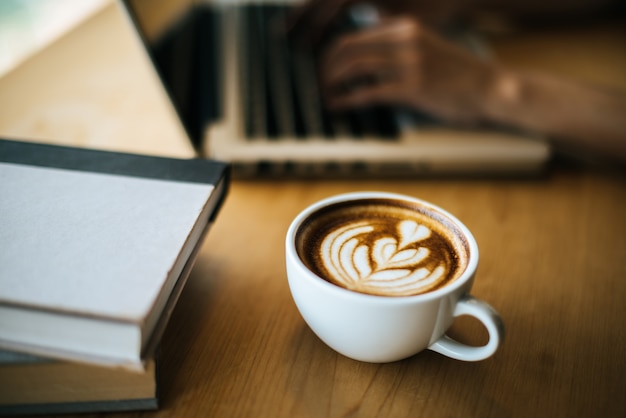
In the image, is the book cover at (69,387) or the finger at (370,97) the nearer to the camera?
the book cover at (69,387)

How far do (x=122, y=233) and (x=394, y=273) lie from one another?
0.19 m

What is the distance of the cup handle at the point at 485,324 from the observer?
1.16 ft

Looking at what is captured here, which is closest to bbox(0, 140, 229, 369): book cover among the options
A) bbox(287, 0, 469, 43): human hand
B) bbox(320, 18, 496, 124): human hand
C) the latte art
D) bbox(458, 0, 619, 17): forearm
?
the latte art

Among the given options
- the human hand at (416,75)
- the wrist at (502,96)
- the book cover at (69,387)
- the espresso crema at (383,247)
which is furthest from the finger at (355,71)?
the book cover at (69,387)

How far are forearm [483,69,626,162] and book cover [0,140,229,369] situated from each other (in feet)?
1.31

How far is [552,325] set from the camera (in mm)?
451

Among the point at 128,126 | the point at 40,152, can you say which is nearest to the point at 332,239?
the point at 40,152

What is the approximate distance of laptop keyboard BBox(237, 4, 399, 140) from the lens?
660 mm

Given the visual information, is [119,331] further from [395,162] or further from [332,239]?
[395,162]

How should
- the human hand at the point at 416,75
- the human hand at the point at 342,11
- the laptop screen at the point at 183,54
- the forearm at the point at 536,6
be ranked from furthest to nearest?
the forearm at the point at 536,6, the human hand at the point at 342,11, the human hand at the point at 416,75, the laptop screen at the point at 183,54

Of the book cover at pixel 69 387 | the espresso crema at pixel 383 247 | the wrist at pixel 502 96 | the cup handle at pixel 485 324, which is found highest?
the book cover at pixel 69 387

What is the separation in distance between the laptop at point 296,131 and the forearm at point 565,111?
2cm

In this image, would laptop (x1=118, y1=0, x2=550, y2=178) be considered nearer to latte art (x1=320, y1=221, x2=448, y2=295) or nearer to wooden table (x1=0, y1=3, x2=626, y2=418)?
wooden table (x1=0, y1=3, x2=626, y2=418)

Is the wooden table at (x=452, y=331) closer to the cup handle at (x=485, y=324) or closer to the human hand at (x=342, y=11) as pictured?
the cup handle at (x=485, y=324)
